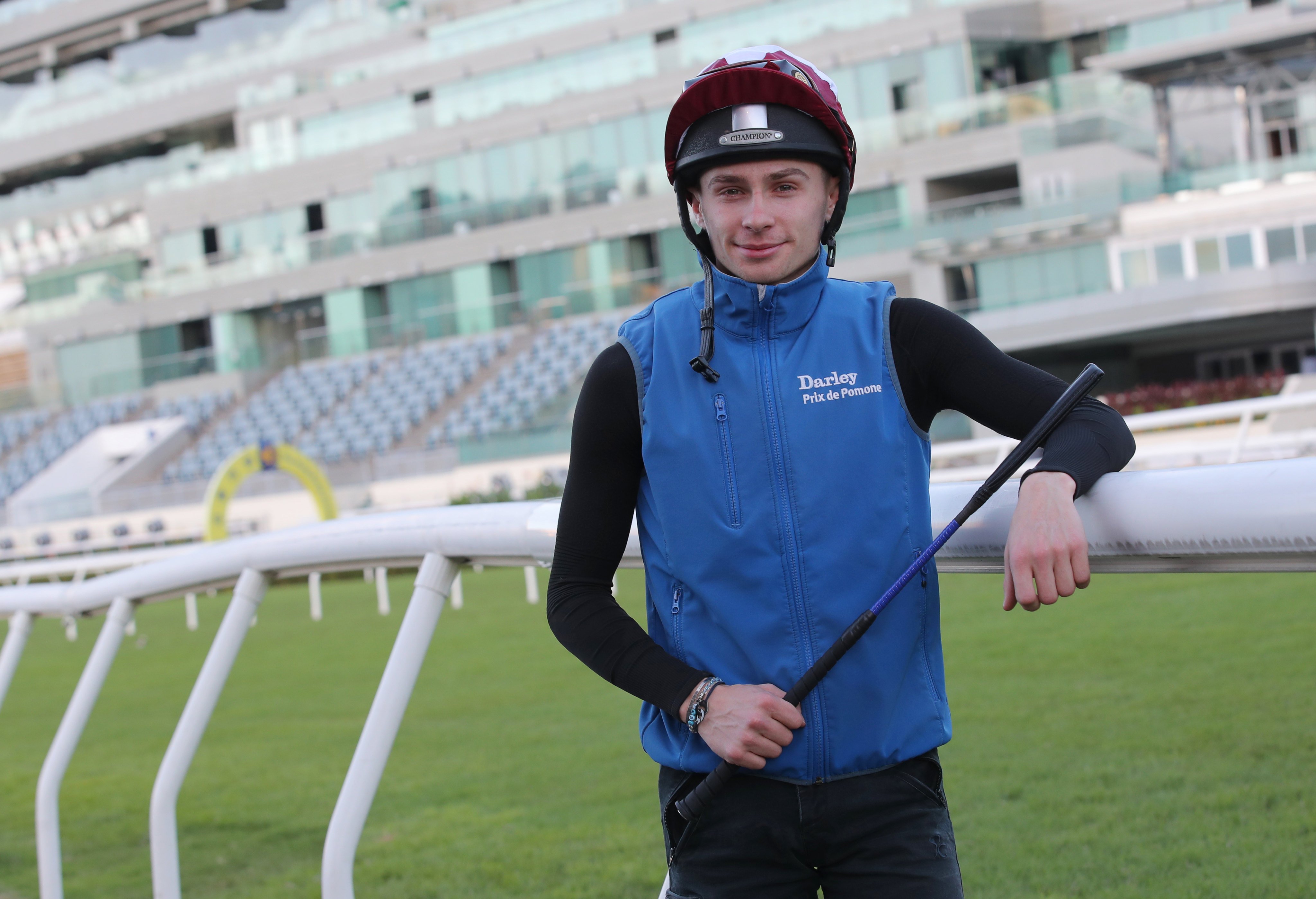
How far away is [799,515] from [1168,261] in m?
24.7

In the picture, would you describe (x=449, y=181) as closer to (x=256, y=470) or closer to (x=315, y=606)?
(x=256, y=470)

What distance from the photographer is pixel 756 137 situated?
5.59 feet

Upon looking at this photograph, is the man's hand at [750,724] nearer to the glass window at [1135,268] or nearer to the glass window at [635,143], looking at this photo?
the glass window at [1135,268]

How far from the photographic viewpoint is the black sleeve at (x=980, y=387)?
154 cm

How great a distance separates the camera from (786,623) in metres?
1.61

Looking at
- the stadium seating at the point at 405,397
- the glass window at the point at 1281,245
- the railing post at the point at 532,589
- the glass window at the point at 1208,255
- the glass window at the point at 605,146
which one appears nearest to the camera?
the railing post at the point at 532,589

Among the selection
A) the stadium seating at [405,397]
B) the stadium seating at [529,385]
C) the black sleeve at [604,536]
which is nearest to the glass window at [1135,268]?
the stadium seating at [529,385]

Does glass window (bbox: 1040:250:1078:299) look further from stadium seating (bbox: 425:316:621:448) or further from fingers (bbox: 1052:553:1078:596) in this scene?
fingers (bbox: 1052:553:1078:596)

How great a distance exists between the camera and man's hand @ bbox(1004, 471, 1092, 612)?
1.38 meters

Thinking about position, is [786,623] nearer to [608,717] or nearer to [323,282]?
[608,717]

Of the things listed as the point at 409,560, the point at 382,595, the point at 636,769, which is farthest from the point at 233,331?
the point at 409,560

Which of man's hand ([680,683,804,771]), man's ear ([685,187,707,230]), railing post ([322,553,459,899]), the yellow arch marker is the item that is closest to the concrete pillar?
the yellow arch marker

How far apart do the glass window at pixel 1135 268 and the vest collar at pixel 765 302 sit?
78.3 ft

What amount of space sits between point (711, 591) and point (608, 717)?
4.26 m
